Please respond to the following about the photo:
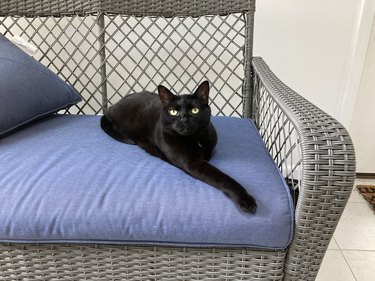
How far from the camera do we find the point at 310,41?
140 cm

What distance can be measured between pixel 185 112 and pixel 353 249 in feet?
2.92

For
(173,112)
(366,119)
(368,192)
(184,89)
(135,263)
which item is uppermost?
(173,112)

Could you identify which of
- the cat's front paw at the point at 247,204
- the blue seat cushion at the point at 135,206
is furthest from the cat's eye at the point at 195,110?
the cat's front paw at the point at 247,204

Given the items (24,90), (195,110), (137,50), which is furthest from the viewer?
(137,50)

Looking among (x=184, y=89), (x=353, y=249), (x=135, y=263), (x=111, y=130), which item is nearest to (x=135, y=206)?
(x=135, y=263)

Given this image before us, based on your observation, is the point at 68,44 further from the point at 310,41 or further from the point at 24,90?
the point at 310,41

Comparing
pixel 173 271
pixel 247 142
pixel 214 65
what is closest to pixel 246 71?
pixel 214 65

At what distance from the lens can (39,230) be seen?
2.18 feet

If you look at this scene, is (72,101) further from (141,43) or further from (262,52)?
(262,52)

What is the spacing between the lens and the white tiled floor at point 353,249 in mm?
1085

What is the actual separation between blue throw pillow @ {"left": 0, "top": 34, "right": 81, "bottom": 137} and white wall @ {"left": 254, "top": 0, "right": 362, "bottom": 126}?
88 cm

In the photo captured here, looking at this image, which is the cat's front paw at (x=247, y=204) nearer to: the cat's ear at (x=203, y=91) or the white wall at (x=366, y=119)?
the cat's ear at (x=203, y=91)

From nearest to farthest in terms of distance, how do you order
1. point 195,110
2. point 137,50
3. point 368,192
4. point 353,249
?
point 195,110 → point 353,249 → point 137,50 → point 368,192

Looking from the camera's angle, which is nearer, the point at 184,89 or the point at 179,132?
the point at 179,132
